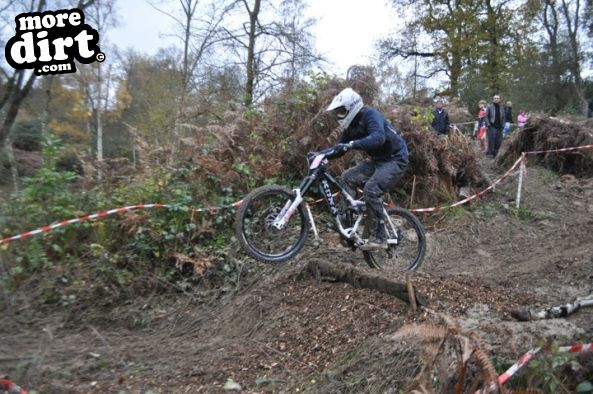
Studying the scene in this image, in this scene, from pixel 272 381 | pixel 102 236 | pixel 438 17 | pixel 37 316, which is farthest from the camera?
pixel 438 17

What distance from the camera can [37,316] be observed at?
5469 mm

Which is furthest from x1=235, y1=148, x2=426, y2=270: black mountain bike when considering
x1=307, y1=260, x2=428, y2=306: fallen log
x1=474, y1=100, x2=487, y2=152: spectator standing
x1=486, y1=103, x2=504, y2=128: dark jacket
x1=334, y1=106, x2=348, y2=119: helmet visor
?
x1=474, y1=100, x2=487, y2=152: spectator standing

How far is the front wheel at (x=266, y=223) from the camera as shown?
5340 mm

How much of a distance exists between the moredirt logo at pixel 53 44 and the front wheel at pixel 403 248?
5868 mm

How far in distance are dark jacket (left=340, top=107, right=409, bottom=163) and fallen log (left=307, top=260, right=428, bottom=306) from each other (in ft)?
4.63

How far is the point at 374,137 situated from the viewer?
18.6 feet

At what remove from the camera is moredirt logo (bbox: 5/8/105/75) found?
829 cm

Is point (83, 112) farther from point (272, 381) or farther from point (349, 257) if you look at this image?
point (272, 381)

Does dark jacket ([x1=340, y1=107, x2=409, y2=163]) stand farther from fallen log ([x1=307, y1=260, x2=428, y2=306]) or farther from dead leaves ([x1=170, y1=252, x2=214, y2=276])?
dead leaves ([x1=170, y1=252, x2=214, y2=276])

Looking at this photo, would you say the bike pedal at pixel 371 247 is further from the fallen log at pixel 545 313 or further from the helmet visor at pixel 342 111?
the fallen log at pixel 545 313

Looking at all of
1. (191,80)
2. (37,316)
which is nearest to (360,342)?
(37,316)

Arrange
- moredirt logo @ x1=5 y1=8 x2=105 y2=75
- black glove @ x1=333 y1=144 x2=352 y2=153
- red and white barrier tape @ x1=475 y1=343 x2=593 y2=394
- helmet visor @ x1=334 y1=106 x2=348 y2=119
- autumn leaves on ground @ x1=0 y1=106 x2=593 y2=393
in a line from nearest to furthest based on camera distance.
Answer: red and white barrier tape @ x1=475 y1=343 x2=593 y2=394
autumn leaves on ground @ x1=0 y1=106 x2=593 y2=393
black glove @ x1=333 y1=144 x2=352 y2=153
helmet visor @ x1=334 y1=106 x2=348 y2=119
moredirt logo @ x1=5 y1=8 x2=105 y2=75

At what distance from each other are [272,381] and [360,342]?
0.79 m

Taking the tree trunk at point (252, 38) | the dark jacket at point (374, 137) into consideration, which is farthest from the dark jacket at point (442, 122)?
the tree trunk at point (252, 38)
